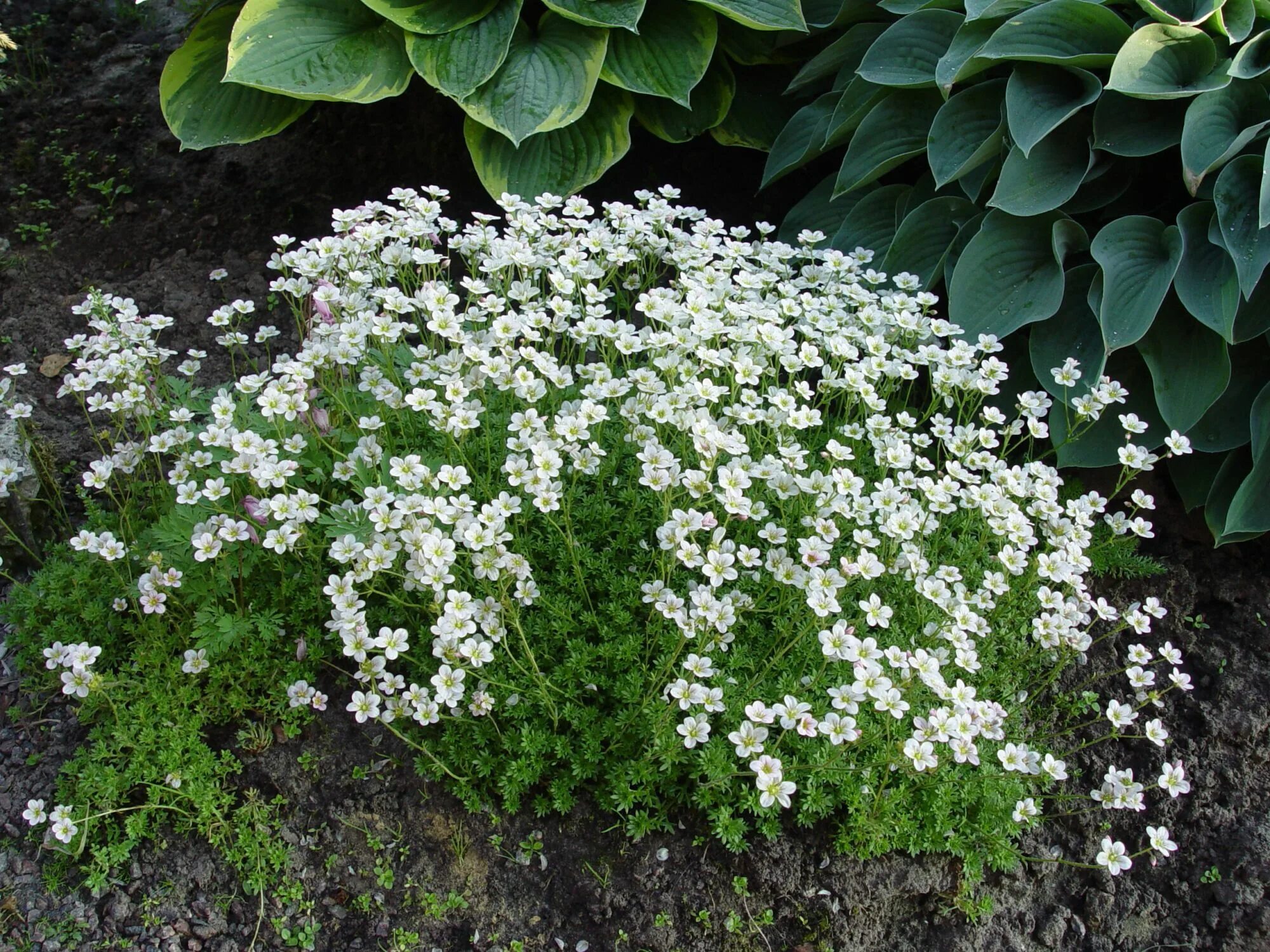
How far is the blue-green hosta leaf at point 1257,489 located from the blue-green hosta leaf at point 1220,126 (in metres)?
0.70

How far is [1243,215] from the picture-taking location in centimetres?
282

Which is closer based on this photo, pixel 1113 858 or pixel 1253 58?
pixel 1113 858

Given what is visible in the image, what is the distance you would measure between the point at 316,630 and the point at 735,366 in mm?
1279

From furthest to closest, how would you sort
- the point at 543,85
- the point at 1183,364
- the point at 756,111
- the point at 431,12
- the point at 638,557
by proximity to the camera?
the point at 756,111 < the point at 431,12 < the point at 543,85 < the point at 1183,364 < the point at 638,557

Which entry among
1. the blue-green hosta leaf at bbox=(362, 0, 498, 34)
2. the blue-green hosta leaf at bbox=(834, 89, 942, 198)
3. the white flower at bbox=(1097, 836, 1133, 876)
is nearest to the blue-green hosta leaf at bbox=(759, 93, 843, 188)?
the blue-green hosta leaf at bbox=(834, 89, 942, 198)

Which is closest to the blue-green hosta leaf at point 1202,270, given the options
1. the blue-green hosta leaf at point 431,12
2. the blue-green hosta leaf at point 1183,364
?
the blue-green hosta leaf at point 1183,364

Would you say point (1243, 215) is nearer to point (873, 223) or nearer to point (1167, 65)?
point (1167, 65)

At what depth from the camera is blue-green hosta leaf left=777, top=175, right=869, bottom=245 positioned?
3.68 metres

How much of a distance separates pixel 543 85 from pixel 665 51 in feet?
1.62

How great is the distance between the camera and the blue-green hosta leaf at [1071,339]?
3.06 m

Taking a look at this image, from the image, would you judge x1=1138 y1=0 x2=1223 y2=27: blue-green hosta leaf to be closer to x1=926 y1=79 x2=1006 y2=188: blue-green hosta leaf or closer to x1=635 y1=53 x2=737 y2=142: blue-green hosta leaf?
x1=926 y1=79 x2=1006 y2=188: blue-green hosta leaf

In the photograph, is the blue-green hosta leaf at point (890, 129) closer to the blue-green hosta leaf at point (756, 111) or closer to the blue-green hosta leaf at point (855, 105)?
the blue-green hosta leaf at point (855, 105)

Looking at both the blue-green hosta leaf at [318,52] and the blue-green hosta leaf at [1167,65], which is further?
the blue-green hosta leaf at [318,52]

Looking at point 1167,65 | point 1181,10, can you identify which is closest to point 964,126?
point 1167,65
